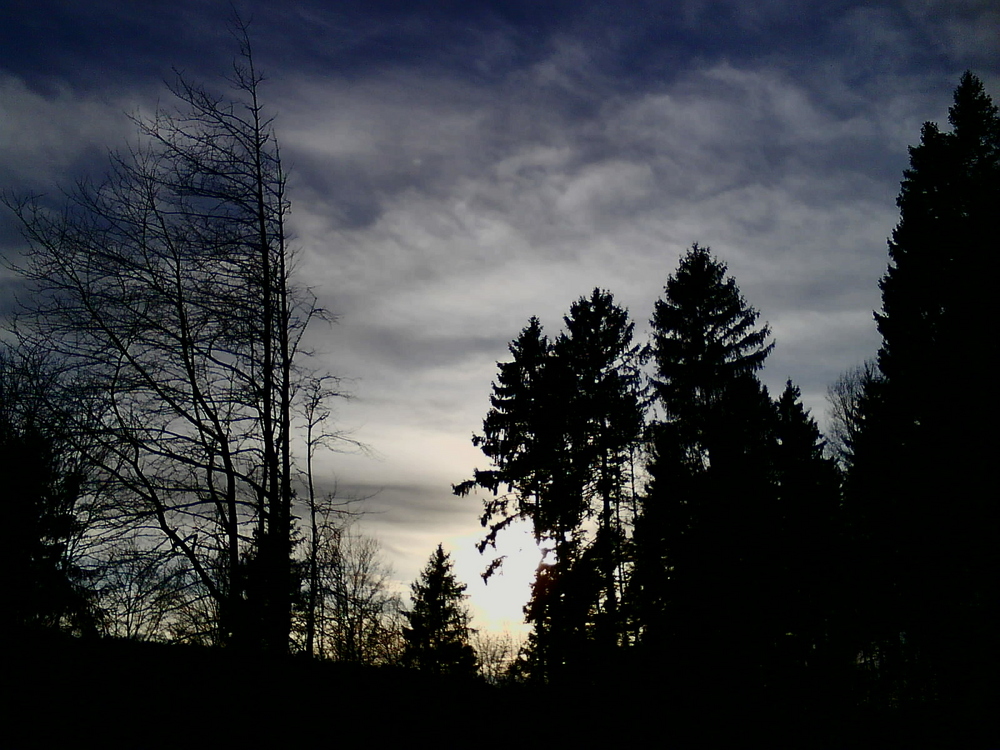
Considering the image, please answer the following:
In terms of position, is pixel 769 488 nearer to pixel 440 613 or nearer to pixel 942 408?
pixel 942 408

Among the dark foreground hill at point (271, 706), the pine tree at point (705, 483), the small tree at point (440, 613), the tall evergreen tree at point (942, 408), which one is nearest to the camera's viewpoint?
the dark foreground hill at point (271, 706)

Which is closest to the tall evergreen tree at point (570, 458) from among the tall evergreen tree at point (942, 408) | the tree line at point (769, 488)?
the tree line at point (769, 488)

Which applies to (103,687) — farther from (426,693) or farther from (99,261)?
(99,261)

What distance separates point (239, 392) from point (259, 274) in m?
1.77

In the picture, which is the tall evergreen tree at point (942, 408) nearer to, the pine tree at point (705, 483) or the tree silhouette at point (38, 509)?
the pine tree at point (705, 483)

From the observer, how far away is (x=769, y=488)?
69.8 ft

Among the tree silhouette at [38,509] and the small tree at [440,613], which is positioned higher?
the tree silhouette at [38,509]

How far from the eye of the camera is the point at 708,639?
56.2 ft

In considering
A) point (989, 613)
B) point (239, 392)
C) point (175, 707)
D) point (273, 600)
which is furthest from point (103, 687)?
point (989, 613)

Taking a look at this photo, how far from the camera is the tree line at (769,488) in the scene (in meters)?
15.2

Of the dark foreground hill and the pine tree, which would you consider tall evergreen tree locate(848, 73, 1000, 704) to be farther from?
the dark foreground hill

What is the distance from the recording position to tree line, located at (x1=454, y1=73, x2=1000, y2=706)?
597 inches

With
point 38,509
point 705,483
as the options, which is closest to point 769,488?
point 705,483

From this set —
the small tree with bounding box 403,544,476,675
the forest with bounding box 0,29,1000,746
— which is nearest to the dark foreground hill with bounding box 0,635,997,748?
the forest with bounding box 0,29,1000,746
